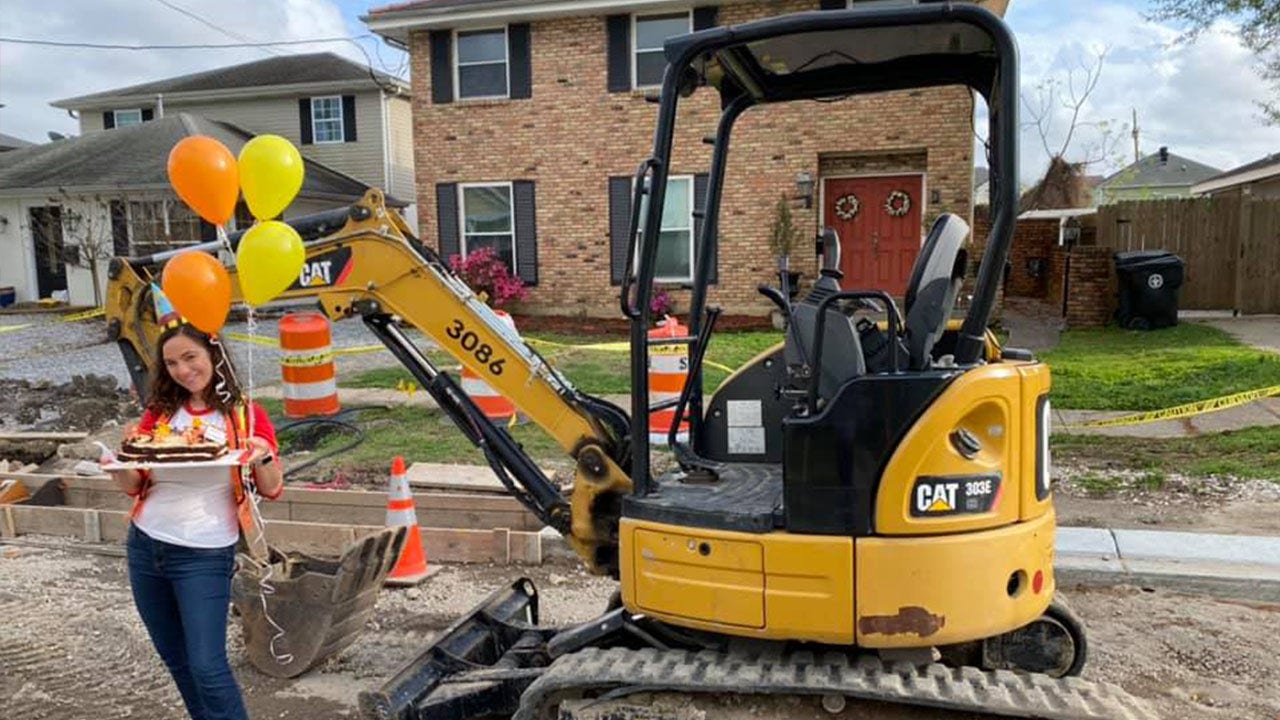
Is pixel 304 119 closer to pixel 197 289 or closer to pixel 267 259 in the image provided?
pixel 267 259

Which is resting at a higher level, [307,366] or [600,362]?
[307,366]

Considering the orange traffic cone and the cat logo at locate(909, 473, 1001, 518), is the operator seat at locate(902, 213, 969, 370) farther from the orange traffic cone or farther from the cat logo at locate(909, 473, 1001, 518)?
the orange traffic cone

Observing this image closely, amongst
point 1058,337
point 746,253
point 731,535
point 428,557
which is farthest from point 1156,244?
point 731,535

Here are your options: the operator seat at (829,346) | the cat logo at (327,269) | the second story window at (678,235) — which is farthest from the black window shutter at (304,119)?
the operator seat at (829,346)

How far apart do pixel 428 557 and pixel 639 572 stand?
10.2ft

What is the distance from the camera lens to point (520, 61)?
17781 mm

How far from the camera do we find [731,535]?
314 centimetres

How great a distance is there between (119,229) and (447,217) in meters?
9.67

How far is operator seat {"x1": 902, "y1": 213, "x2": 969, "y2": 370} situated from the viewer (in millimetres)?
3301

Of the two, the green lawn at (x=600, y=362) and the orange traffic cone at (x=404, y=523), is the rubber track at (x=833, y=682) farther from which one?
the green lawn at (x=600, y=362)

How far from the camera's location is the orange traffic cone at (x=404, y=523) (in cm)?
565

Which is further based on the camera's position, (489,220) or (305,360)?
(489,220)

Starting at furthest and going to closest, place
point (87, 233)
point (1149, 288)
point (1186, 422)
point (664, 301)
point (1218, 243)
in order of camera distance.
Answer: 1. point (87, 233)
2. point (1218, 243)
3. point (664, 301)
4. point (1149, 288)
5. point (1186, 422)

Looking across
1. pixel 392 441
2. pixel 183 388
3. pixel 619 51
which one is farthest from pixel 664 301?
pixel 183 388
